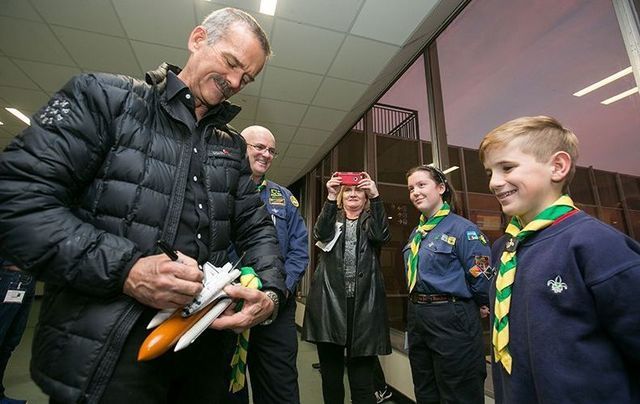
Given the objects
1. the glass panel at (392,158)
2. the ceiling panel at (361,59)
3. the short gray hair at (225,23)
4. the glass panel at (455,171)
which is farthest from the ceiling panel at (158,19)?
the glass panel at (392,158)

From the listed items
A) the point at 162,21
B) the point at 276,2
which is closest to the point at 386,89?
the point at 276,2

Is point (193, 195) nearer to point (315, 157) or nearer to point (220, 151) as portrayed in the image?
point (220, 151)

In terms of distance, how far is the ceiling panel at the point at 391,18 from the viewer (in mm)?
2281

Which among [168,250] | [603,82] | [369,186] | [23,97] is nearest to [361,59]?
[369,186]

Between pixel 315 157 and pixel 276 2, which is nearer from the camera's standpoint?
pixel 276 2

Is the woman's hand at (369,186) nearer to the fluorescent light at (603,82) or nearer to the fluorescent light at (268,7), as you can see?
the fluorescent light at (603,82)

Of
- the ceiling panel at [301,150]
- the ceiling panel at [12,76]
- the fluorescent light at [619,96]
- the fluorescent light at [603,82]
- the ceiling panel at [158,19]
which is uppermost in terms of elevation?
the ceiling panel at [12,76]

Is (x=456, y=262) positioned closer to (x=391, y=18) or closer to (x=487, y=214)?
(x=487, y=214)

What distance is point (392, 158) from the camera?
165 inches

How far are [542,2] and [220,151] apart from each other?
211cm

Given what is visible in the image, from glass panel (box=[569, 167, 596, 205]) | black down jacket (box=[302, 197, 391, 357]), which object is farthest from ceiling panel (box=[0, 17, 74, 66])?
glass panel (box=[569, 167, 596, 205])

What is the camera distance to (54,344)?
1.93 ft

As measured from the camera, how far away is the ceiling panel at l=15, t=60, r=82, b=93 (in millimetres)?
3152

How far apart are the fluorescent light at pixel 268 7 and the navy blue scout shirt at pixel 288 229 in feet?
5.01
